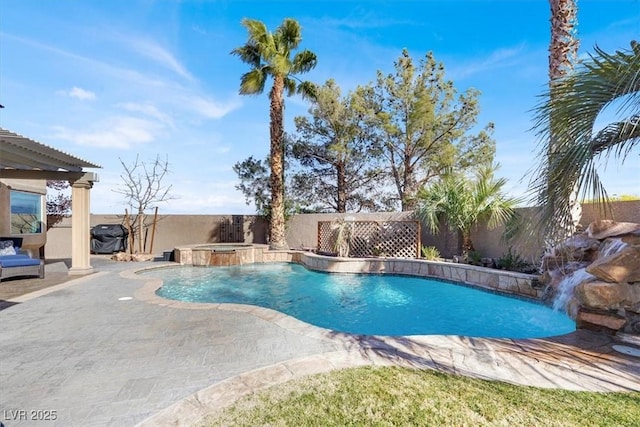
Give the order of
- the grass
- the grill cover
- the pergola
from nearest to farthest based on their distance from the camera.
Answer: the grass
the pergola
the grill cover

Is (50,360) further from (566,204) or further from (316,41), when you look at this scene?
(316,41)

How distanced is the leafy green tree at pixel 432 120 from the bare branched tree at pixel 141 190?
11446 mm

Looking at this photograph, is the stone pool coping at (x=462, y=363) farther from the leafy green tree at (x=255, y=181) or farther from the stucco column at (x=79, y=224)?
the leafy green tree at (x=255, y=181)

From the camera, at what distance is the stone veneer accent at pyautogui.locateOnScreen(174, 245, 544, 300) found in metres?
7.51

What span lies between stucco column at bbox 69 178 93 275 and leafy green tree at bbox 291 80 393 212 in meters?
11.0

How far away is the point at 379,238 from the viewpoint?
1225cm

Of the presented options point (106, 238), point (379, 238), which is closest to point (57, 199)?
point (106, 238)

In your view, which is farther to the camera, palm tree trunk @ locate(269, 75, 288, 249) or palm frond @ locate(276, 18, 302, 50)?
palm tree trunk @ locate(269, 75, 288, 249)

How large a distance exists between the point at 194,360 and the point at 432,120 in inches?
614

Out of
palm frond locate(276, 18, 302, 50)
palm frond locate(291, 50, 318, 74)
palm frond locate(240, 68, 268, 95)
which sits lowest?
palm frond locate(240, 68, 268, 95)

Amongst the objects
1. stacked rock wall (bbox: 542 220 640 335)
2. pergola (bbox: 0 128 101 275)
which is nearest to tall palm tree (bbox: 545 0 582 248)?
stacked rock wall (bbox: 542 220 640 335)

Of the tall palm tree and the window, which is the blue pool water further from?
the window

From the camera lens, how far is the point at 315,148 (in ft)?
60.1

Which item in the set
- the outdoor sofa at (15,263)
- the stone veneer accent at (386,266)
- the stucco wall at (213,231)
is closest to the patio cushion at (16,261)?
the outdoor sofa at (15,263)
